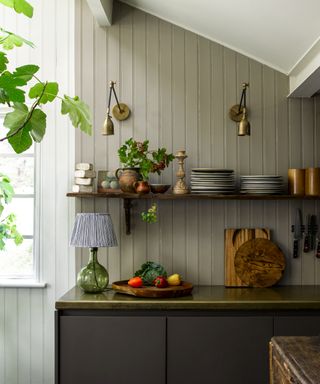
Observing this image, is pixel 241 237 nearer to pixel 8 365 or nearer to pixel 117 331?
pixel 117 331

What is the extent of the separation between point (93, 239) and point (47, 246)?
703 millimetres

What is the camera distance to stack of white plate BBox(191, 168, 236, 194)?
141 inches

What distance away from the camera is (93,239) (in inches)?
135

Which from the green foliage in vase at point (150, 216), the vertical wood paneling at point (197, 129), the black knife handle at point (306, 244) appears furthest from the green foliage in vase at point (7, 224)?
the black knife handle at point (306, 244)

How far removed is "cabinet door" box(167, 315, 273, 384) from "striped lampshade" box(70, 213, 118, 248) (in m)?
0.63

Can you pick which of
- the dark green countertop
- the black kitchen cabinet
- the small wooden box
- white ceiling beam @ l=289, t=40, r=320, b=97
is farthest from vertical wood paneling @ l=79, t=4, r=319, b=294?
the small wooden box

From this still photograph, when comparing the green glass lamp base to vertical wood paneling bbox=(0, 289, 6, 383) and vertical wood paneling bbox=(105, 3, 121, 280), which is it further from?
vertical wood paneling bbox=(0, 289, 6, 383)

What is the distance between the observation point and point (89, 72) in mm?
3852

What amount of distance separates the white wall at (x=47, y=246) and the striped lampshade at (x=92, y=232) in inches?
21.5

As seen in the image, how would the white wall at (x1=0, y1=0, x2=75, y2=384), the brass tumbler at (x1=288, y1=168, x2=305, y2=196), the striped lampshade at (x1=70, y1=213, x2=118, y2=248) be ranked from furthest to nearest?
the white wall at (x1=0, y1=0, x2=75, y2=384) < the brass tumbler at (x1=288, y1=168, x2=305, y2=196) < the striped lampshade at (x1=70, y1=213, x2=118, y2=248)

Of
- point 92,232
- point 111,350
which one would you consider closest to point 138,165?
point 92,232

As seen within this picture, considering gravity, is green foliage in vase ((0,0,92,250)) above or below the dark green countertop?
above

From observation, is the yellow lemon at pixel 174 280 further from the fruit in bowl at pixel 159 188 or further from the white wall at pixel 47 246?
the white wall at pixel 47 246

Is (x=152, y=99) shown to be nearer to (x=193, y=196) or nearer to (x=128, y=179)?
(x=128, y=179)
